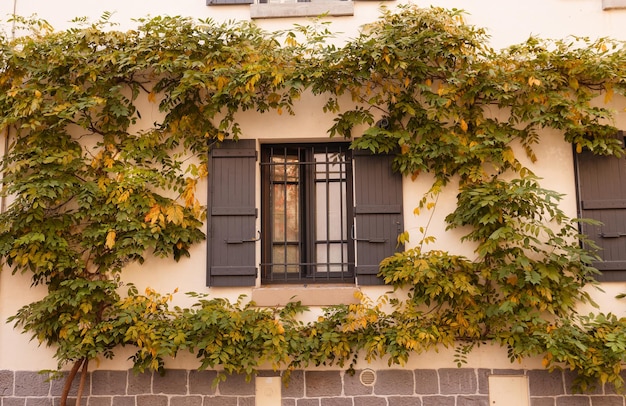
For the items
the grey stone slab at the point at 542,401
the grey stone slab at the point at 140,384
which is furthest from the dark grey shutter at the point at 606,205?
the grey stone slab at the point at 140,384

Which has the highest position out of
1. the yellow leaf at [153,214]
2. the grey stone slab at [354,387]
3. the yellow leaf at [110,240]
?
the yellow leaf at [153,214]

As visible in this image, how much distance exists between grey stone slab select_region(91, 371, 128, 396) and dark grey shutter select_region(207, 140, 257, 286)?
1196 millimetres

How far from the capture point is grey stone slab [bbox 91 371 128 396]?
4.93 m

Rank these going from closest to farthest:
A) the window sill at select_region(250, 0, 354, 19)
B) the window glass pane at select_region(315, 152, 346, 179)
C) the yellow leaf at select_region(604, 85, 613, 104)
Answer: the yellow leaf at select_region(604, 85, 613, 104), the window sill at select_region(250, 0, 354, 19), the window glass pane at select_region(315, 152, 346, 179)

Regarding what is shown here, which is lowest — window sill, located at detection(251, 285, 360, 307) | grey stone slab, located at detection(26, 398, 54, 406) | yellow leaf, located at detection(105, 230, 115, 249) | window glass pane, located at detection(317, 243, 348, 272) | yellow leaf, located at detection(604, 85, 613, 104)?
grey stone slab, located at detection(26, 398, 54, 406)

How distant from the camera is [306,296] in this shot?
4.96 meters

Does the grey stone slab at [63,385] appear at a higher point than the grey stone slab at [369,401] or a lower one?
higher

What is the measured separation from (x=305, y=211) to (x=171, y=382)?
2.06m

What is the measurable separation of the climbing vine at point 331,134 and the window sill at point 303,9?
0.20 meters

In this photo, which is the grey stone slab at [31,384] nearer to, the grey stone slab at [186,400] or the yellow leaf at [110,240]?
the grey stone slab at [186,400]

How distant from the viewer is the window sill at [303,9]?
207 inches

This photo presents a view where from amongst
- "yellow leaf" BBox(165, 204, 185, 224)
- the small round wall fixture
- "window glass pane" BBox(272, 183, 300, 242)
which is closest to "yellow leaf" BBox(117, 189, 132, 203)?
"yellow leaf" BBox(165, 204, 185, 224)

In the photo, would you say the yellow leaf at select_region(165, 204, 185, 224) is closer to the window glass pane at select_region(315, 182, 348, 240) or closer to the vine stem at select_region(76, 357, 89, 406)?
the window glass pane at select_region(315, 182, 348, 240)

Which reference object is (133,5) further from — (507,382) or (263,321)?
(507,382)
